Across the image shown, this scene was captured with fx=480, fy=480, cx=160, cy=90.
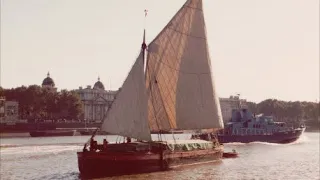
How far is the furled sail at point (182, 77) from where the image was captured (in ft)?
156

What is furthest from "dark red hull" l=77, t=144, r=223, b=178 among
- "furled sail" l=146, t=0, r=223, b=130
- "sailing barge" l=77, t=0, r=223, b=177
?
"furled sail" l=146, t=0, r=223, b=130

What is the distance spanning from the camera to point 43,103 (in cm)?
16650

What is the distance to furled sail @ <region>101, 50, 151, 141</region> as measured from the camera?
41750mm

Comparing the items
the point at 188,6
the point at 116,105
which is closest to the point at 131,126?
the point at 116,105

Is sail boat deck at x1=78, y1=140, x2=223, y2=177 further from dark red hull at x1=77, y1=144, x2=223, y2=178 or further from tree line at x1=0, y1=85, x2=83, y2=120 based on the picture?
tree line at x1=0, y1=85, x2=83, y2=120

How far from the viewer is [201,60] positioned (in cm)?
5262

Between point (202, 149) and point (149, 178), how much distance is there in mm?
12886

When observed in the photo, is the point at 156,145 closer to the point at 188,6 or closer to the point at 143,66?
the point at 143,66

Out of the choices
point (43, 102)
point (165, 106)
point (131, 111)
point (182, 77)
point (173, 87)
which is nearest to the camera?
point (131, 111)

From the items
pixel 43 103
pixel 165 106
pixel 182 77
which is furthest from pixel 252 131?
pixel 43 103

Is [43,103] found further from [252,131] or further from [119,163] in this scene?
[119,163]

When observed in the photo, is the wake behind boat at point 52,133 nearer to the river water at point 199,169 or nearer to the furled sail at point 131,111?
the river water at point 199,169

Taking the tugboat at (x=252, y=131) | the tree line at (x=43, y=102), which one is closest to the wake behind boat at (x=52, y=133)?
the tree line at (x=43, y=102)

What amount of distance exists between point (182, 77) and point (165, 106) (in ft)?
13.3
